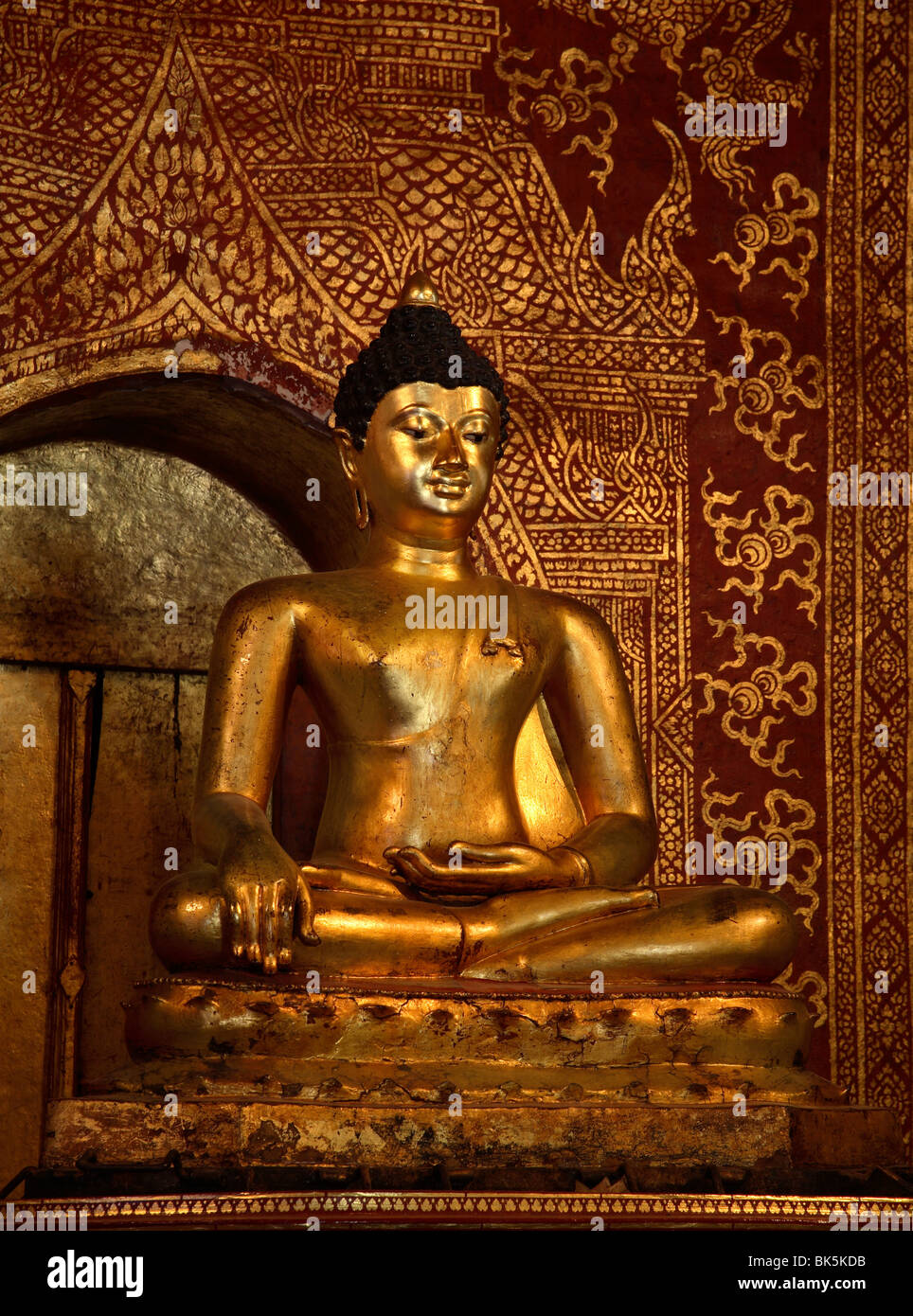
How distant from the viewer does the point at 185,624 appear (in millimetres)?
5406

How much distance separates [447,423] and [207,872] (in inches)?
45.4

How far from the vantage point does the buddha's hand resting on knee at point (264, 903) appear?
3.69 meters

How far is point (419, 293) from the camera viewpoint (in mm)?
4570

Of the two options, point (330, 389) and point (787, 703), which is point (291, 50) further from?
point (787, 703)

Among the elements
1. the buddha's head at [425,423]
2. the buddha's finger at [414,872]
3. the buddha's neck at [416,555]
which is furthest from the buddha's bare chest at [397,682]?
the buddha's finger at [414,872]

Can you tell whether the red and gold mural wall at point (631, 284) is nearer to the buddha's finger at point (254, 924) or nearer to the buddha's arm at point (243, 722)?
the buddha's arm at point (243, 722)

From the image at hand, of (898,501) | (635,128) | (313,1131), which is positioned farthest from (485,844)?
(635,128)

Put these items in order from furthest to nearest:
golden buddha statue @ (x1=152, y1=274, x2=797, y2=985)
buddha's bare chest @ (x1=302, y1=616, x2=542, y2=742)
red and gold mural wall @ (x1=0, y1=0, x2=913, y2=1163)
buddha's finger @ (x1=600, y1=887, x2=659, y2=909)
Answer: red and gold mural wall @ (x1=0, y1=0, x2=913, y2=1163), buddha's bare chest @ (x1=302, y1=616, x2=542, y2=742), buddha's finger @ (x1=600, y1=887, x2=659, y2=909), golden buddha statue @ (x1=152, y1=274, x2=797, y2=985)

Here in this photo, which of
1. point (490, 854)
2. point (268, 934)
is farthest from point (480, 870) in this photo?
point (268, 934)

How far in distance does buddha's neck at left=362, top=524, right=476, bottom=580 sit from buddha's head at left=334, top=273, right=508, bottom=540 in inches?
0.7

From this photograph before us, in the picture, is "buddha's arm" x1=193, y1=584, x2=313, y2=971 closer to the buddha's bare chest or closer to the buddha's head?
the buddha's bare chest

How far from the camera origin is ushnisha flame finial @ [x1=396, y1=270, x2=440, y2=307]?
15.0 ft

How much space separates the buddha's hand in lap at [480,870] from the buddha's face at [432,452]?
2.47 feet

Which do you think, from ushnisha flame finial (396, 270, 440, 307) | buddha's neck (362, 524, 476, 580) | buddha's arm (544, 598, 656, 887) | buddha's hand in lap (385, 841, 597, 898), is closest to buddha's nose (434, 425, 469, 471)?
buddha's neck (362, 524, 476, 580)
